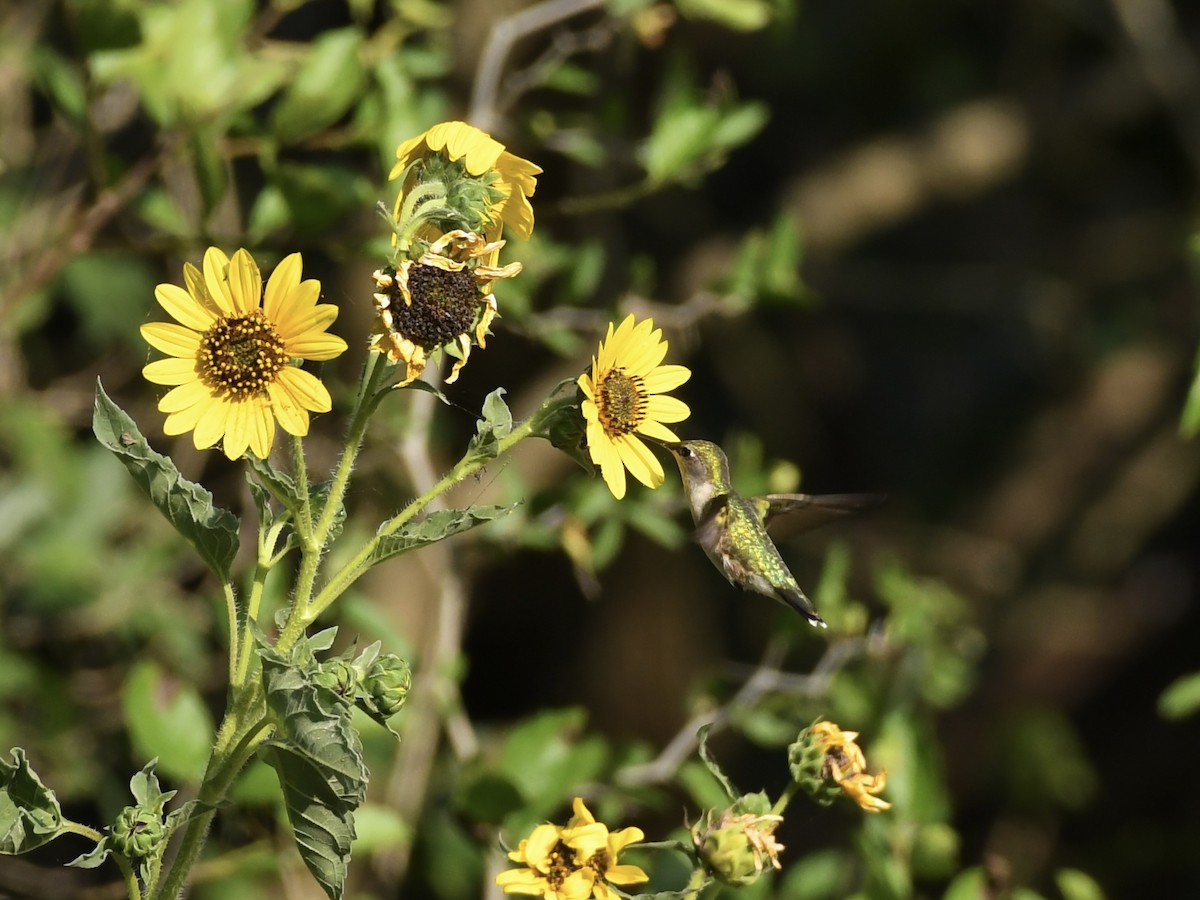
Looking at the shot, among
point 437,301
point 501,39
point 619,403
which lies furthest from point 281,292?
point 501,39

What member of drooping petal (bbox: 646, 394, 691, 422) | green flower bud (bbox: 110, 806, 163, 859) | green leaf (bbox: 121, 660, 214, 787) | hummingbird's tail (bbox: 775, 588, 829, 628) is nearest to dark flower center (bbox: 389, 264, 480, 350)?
drooping petal (bbox: 646, 394, 691, 422)

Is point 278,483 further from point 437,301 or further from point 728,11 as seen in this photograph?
point 728,11

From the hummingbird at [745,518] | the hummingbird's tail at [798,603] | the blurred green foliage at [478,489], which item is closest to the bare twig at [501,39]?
the blurred green foliage at [478,489]

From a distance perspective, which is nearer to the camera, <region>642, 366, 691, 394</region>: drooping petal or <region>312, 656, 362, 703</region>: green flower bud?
<region>312, 656, 362, 703</region>: green flower bud

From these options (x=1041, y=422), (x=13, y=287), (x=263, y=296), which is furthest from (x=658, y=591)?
(x=263, y=296)

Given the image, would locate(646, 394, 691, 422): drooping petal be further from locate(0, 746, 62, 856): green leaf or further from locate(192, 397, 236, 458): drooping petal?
locate(0, 746, 62, 856): green leaf

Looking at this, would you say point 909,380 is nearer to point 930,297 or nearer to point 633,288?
point 930,297
